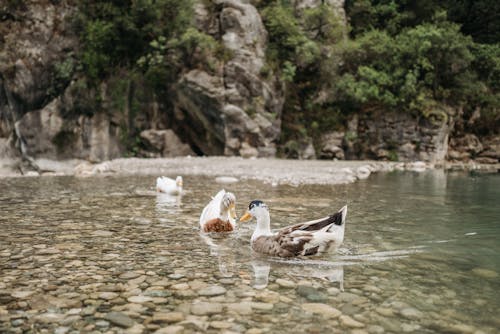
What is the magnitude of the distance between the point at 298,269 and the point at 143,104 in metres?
23.5

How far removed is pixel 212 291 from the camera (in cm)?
364

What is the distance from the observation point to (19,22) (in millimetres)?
24891

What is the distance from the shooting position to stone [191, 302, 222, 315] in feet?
10.5

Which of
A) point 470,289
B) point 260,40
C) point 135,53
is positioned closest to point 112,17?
point 135,53

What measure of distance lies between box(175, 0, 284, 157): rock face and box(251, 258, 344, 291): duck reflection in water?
1906cm

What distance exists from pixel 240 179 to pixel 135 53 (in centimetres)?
1632

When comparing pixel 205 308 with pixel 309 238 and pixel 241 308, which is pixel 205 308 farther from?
pixel 309 238

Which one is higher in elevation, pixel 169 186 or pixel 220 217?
pixel 169 186

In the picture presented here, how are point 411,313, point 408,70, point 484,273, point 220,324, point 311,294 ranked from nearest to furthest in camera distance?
point 220,324, point 411,313, point 311,294, point 484,273, point 408,70

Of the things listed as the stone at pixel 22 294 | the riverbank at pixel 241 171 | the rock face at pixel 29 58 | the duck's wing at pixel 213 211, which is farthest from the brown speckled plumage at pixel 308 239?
the rock face at pixel 29 58

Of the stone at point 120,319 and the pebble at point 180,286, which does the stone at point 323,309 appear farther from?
the stone at point 120,319

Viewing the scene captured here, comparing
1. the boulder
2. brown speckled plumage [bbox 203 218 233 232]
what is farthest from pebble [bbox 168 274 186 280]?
the boulder

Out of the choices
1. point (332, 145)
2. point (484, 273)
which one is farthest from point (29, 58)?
point (484, 273)

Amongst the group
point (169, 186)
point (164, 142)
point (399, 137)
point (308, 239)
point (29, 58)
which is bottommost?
point (308, 239)
